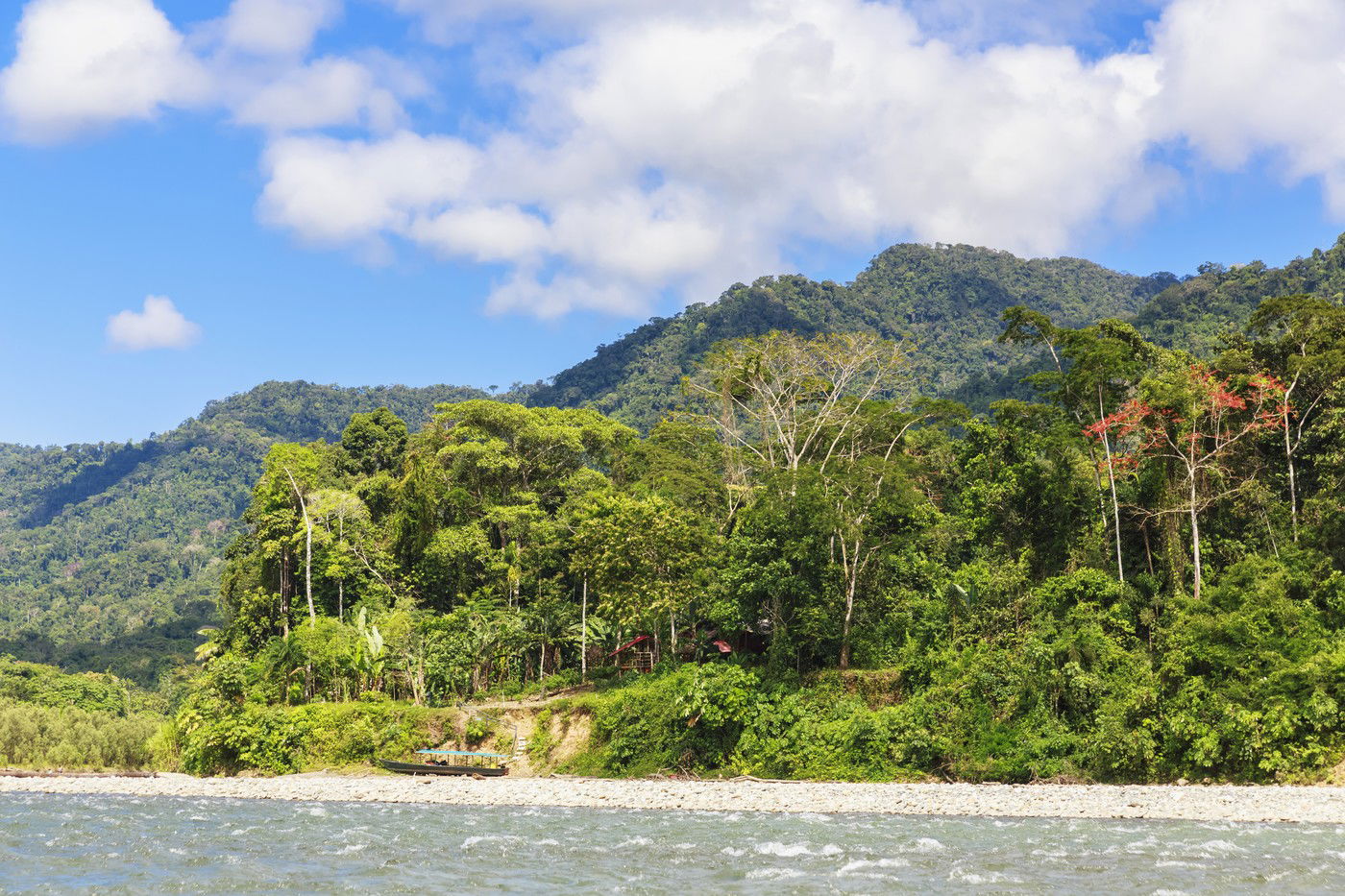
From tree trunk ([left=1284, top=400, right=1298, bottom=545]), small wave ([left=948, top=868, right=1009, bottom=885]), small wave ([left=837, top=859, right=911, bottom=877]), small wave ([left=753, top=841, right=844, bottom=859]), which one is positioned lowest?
small wave ([left=753, top=841, right=844, bottom=859])

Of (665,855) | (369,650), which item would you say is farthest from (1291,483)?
(369,650)

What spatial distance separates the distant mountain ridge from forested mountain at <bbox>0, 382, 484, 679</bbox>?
0.34 meters

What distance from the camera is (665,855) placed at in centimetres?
1744

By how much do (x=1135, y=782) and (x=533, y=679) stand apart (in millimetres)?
19496

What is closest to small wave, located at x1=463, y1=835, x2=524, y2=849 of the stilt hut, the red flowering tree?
the stilt hut

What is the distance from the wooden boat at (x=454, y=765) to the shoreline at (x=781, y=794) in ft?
Result: 1.53

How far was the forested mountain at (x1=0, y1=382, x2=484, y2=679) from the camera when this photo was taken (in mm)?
96375

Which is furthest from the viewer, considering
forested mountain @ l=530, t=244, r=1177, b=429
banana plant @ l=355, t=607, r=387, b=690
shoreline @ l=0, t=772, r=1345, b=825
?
forested mountain @ l=530, t=244, r=1177, b=429

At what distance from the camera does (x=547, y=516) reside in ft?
130

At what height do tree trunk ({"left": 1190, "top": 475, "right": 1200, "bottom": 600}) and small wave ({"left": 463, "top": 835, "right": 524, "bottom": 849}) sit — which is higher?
tree trunk ({"left": 1190, "top": 475, "right": 1200, "bottom": 600})

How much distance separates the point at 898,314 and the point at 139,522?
99.9 meters

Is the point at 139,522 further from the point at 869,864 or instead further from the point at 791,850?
the point at 869,864

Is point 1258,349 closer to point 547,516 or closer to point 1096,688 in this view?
point 1096,688

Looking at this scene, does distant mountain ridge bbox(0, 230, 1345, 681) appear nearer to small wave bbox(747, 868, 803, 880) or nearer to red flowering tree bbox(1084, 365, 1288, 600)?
red flowering tree bbox(1084, 365, 1288, 600)
